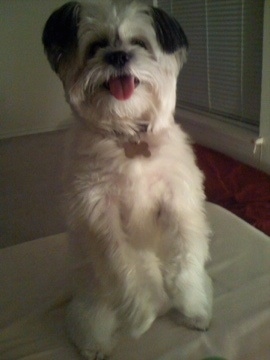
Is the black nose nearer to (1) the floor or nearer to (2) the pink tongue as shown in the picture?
(2) the pink tongue

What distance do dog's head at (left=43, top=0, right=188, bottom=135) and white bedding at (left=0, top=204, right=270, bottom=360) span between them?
22.1 inches

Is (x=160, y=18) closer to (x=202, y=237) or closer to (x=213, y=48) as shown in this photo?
(x=202, y=237)

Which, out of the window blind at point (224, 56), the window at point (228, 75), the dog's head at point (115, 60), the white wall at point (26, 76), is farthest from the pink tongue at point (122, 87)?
the white wall at point (26, 76)

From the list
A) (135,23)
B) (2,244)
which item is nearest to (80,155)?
(135,23)

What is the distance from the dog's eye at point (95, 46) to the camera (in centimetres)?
100

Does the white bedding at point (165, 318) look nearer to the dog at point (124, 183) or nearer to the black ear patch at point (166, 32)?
the dog at point (124, 183)

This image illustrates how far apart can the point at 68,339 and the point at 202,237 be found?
0.48 metres

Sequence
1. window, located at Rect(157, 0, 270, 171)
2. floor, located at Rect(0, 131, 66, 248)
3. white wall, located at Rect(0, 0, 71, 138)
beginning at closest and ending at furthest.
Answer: window, located at Rect(157, 0, 270, 171) < floor, located at Rect(0, 131, 66, 248) < white wall, located at Rect(0, 0, 71, 138)

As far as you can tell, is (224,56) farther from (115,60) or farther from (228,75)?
(115,60)

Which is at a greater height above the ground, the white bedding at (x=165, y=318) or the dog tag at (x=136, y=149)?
the dog tag at (x=136, y=149)

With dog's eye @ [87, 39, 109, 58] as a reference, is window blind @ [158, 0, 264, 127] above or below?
below

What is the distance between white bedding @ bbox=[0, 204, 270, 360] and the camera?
96 centimetres

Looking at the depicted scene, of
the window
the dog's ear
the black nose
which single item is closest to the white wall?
the window

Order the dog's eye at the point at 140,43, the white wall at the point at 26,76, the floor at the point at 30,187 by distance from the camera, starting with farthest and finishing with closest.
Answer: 1. the white wall at the point at 26,76
2. the floor at the point at 30,187
3. the dog's eye at the point at 140,43
